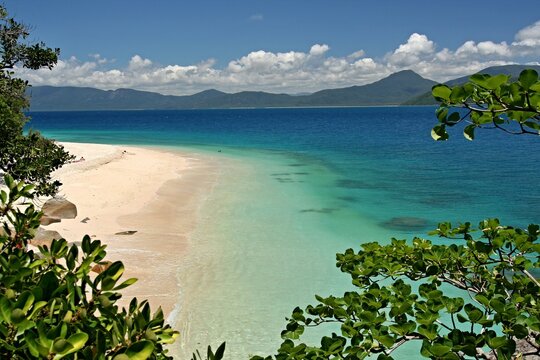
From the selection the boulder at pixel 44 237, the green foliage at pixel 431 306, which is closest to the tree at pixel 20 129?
the boulder at pixel 44 237

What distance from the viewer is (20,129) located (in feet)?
45.0

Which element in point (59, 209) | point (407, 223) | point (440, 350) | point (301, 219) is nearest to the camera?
point (440, 350)

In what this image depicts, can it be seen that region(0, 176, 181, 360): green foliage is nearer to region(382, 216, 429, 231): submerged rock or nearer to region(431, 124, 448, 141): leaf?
region(431, 124, 448, 141): leaf

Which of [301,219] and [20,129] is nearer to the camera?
[20,129]

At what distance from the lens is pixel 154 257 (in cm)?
1446

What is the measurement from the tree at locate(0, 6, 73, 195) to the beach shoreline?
108 inches

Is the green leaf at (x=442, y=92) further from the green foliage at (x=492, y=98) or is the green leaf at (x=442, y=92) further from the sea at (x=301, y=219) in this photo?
the sea at (x=301, y=219)

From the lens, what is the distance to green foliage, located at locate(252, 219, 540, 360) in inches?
109

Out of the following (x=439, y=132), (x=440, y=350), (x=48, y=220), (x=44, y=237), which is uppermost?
(x=439, y=132)

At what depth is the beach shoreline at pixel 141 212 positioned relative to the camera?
12.9m

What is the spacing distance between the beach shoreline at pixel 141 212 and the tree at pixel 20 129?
9.01 feet

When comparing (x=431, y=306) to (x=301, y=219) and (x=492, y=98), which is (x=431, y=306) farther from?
(x=301, y=219)

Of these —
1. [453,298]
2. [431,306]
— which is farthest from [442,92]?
[453,298]

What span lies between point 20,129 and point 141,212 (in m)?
7.41
